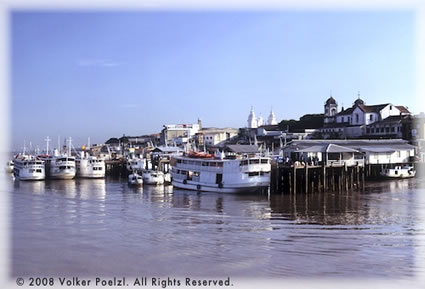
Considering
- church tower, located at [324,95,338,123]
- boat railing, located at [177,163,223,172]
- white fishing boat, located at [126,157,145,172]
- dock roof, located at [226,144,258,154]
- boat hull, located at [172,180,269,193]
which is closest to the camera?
boat hull, located at [172,180,269,193]

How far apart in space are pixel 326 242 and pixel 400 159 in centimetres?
1817

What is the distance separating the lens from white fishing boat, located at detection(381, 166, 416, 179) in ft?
73.4

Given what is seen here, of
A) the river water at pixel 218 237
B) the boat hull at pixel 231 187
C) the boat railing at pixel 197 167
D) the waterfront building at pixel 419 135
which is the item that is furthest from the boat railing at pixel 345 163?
the waterfront building at pixel 419 135

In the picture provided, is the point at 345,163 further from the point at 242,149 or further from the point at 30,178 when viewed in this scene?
the point at 30,178

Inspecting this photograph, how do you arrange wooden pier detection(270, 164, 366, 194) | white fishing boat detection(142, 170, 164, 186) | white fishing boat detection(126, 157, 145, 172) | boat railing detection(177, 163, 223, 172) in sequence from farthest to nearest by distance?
white fishing boat detection(126, 157, 145, 172)
white fishing boat detection(142, 170, 164, 186)
boat railing detection(177, 163, 223, 172)
wooden pier detection(270, 164, 366, 194)

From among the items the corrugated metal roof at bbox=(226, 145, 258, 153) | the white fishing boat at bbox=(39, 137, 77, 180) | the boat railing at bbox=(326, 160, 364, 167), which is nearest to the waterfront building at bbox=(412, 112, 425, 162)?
the boat railing at bbox=(326, 160, 364, 167)

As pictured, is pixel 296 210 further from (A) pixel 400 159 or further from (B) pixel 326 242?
(A) pixel 400 159

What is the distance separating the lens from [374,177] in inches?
893

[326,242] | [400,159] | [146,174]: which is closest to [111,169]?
[146,174]

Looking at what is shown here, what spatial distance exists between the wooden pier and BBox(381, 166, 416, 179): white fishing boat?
13.5 ft

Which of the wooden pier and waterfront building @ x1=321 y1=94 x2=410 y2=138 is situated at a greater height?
waterfront building @ x1=321 y1=94 x2=410 y2=138

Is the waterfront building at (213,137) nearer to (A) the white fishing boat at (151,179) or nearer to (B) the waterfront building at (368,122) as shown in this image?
(B) the waterfront building at (368,122)

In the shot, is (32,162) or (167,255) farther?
(32,162)

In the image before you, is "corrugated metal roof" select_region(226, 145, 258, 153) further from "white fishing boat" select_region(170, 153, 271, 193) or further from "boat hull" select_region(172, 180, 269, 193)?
"boat hull" select_region(172, 180, 269, 193)
